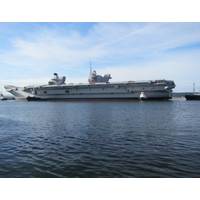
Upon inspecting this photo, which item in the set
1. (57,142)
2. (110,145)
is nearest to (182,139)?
(110,145)

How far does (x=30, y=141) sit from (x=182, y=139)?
994 centimetres

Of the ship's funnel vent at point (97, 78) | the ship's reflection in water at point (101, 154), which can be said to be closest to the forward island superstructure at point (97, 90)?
the ship's funnel vent at point (97, 78)

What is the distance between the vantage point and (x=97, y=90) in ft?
276

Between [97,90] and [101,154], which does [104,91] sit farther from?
[101,154]

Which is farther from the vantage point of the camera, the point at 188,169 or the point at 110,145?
the point at 110,145

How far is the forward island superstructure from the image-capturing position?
249 feet

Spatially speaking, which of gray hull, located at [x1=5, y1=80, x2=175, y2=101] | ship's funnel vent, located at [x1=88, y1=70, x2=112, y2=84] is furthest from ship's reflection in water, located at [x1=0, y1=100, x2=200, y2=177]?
ship's funnel vent, located at [x1=88, y1=70, x2=112, y2=84]

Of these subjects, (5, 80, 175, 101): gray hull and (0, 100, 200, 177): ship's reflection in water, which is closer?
(0, 100, 200, 177): ship's reflection in water

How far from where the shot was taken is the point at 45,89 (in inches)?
3688

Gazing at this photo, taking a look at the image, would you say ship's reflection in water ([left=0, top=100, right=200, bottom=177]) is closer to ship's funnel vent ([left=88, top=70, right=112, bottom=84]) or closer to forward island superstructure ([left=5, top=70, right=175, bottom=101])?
forward island superstructure ([left=5, top=70, right=175, bottom=101])

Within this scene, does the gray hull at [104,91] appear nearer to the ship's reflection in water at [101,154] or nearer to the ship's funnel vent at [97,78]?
the ship's funnel vent at [97,78]

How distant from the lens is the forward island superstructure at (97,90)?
7594 centimetres

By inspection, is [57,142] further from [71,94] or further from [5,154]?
[71,94]
